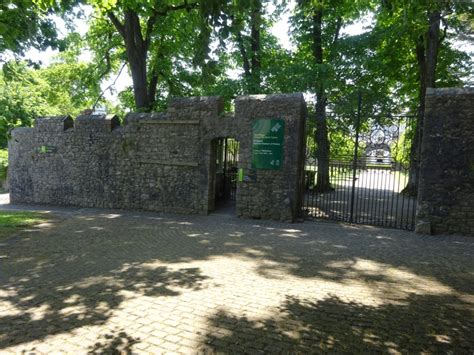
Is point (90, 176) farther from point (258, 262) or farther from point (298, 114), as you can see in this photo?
point (258, 262)

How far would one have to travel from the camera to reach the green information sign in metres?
11.1

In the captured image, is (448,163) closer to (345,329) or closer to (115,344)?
(345,329)

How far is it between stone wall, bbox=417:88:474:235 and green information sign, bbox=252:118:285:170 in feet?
12.6

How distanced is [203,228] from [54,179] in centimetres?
797

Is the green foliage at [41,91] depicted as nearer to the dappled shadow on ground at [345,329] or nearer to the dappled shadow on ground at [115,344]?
the dappled shadow on ground at [115,344]

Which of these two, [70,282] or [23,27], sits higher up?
[23,27]

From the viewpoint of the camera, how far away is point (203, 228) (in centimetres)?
1009

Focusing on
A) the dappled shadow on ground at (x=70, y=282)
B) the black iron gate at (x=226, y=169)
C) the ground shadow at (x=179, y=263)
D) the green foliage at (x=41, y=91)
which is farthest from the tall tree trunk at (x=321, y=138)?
the green foliage at (x=41, y=91)

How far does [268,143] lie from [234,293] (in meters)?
6.78

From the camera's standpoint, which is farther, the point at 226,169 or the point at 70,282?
the point at 226,169

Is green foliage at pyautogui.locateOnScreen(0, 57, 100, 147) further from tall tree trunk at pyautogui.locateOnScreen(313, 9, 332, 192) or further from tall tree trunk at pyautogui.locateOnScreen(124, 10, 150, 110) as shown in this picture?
tall tree trunk at pyautogui.locateOnScreen(313, 9, 332, 192)

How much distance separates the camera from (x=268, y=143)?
440 inches

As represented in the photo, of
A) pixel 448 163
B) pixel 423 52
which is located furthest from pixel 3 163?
pixel 448 163

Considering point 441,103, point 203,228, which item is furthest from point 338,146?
point 203,228
